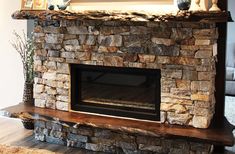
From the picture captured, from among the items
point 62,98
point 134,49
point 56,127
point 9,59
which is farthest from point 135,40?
point 9,59

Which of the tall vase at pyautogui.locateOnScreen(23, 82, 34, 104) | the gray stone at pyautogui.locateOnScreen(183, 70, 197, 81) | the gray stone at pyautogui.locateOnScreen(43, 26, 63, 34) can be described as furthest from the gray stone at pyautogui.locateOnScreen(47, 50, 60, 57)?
the gray stone at pyautogui.locateOnScreen(183, 70, 197, 81)

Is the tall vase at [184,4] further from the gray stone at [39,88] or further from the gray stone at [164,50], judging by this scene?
the gray stone at [39,88]

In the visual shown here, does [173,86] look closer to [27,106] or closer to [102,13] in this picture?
[102,13]

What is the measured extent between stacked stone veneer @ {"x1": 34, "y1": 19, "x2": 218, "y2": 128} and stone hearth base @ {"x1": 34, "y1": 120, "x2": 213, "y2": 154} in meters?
0.23

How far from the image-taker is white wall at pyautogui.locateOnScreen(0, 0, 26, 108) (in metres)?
4.36

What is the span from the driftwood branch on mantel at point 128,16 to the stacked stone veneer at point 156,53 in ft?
0.42

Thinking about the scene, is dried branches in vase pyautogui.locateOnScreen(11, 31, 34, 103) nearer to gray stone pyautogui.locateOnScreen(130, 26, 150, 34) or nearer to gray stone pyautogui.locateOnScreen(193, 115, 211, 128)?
gray stone pyautogui.locateOnScreen(130, 26, 150, 34)

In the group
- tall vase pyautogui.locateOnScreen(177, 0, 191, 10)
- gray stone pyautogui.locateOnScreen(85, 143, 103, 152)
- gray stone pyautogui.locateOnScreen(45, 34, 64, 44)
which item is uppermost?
tall vase pyautogui.locateOnScreen(177, 0, 191, 10)

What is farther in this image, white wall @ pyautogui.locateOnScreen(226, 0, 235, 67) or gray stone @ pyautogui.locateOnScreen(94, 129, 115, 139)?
white wall @ pyautogui.locateOnScreen(226, 0, 235, 67)

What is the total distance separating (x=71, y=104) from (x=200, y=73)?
1460 millimetres

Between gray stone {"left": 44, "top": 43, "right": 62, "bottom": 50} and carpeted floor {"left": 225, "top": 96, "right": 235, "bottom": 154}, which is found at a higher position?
gray stone {"left": 44, "top": 43, "right": 62, "bottom": 50}

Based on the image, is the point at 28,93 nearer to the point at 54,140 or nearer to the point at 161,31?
the point at 54,140

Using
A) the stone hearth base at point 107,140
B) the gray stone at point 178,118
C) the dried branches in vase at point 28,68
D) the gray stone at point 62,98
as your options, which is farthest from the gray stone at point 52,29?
the gray stone at point 178,118

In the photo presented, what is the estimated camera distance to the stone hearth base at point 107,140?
325 cm
